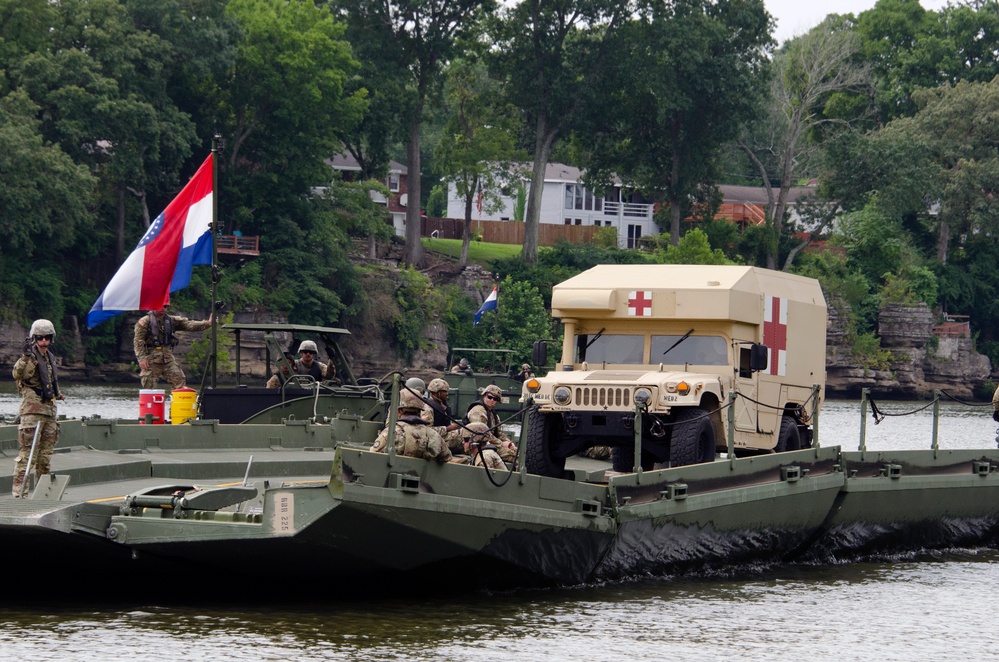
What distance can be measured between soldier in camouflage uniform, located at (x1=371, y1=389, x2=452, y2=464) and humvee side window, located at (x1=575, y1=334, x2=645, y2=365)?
5342 mm

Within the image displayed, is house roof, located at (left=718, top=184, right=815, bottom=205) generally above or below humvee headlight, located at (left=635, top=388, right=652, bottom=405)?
above

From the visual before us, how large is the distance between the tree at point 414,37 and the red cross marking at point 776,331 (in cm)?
5858

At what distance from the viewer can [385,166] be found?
83.4 m

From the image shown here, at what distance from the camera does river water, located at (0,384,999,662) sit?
13266 mm

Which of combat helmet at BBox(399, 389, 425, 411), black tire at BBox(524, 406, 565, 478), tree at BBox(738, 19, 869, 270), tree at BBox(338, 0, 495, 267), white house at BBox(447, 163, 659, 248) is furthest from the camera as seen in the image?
white house at BBox(447, 163, 659, 248)

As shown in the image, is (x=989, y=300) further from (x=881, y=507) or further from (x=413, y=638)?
(x=413, y=638)

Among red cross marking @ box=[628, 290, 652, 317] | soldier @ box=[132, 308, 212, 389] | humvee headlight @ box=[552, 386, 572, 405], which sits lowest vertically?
humvee headlight @ box=[552, 386, 572, 405]

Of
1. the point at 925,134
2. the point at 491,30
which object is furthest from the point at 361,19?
the point at 925,134

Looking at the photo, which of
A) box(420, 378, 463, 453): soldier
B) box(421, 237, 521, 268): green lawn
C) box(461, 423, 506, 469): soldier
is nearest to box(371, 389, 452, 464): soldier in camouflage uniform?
box(420, 378, 463, 453): soldier

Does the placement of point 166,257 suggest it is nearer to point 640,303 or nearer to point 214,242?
point 214,242

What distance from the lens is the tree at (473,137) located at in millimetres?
85562

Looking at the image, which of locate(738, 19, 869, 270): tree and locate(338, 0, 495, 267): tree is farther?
locate(738, 19, 869, 270): tree

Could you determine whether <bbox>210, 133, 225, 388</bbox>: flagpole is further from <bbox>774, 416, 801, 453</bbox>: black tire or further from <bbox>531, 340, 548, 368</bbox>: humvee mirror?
<bbox>774, 416, 801, 453</bbox>: black tire

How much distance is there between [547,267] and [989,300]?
27.0 m
